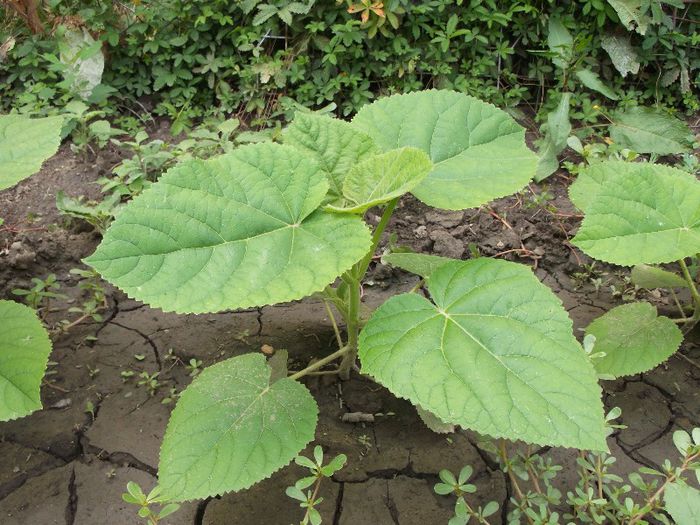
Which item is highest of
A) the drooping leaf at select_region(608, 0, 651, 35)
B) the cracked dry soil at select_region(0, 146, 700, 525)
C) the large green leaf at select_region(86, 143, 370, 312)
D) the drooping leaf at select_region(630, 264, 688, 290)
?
the large green leaf at select_region(86, 143, 370, 312)

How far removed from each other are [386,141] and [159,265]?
83cm

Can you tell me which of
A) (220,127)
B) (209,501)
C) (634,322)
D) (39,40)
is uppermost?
(39,40)

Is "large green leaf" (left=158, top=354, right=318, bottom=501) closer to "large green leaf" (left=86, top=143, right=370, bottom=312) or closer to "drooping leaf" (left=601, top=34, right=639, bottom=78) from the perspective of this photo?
"large green leaf" (left=86, top=143, right=370, bottom=312)

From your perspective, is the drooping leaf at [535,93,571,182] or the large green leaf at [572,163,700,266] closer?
the large green leaf at [572,163,700,266]

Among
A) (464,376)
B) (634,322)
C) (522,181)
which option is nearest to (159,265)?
(464,376)

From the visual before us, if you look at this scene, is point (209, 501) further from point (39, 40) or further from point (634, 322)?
point (39, 40)

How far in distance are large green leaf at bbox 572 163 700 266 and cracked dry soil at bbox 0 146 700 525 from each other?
658mm

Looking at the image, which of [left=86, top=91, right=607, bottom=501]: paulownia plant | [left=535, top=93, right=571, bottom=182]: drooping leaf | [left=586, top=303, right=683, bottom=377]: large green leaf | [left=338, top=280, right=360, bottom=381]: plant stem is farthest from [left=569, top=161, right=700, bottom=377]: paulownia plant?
[left=535, top=93, right=571, bottom=182]: drooping leaf

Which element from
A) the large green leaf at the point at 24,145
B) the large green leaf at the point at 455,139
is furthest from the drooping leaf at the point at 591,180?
the large green leaf at the point at 24,145

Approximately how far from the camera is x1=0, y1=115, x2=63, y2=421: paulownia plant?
5.31ft

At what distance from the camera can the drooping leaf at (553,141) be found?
3.24m

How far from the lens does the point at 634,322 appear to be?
2.11m

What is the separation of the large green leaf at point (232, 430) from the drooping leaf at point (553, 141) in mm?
2093

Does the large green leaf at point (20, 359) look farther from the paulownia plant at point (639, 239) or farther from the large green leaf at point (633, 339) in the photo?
the large green leaf at point (633, 339)
